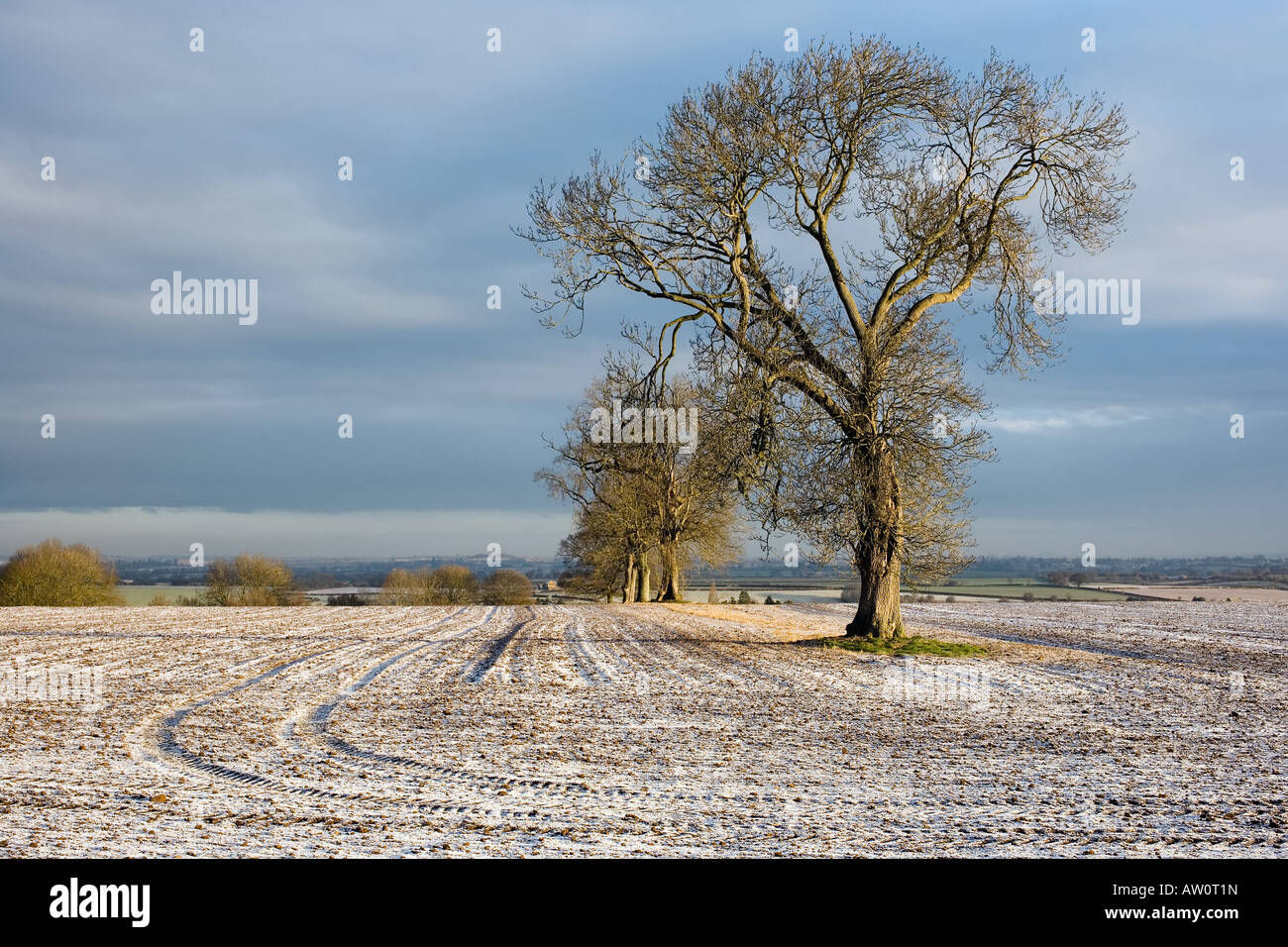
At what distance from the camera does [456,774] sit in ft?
29.8

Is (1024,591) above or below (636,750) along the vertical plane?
below

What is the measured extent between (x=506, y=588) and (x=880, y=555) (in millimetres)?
63874

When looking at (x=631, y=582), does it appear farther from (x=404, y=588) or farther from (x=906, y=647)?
(x=906, y=647)

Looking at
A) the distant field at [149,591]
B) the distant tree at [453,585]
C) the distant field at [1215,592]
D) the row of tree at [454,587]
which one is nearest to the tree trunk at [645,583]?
the row of tree at [454,587]

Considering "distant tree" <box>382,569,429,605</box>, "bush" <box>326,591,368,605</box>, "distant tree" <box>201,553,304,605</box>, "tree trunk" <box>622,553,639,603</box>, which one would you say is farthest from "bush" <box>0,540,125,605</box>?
"tree trunk" <box>622,553,639,603</box>

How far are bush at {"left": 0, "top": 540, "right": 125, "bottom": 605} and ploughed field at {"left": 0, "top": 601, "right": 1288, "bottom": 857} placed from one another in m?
36.8

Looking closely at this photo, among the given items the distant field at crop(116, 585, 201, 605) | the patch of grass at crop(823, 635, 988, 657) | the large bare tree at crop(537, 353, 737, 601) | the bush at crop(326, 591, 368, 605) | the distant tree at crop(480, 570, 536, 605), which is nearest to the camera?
the patch of grass at crop(823, 635, 988, 657)

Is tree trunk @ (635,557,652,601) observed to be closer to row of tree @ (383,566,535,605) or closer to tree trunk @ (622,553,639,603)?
tree trunk @ (622,553,639,603)

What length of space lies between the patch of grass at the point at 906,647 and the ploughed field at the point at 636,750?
0.48 metres

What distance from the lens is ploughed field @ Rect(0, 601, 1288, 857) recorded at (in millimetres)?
6969

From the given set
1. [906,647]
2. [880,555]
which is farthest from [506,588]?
[880,555]

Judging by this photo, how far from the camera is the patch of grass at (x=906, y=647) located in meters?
20.6

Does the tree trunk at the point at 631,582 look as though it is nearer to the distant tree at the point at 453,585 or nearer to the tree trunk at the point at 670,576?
the tree trunk at the point at 670,576

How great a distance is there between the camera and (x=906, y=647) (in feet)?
68.3
